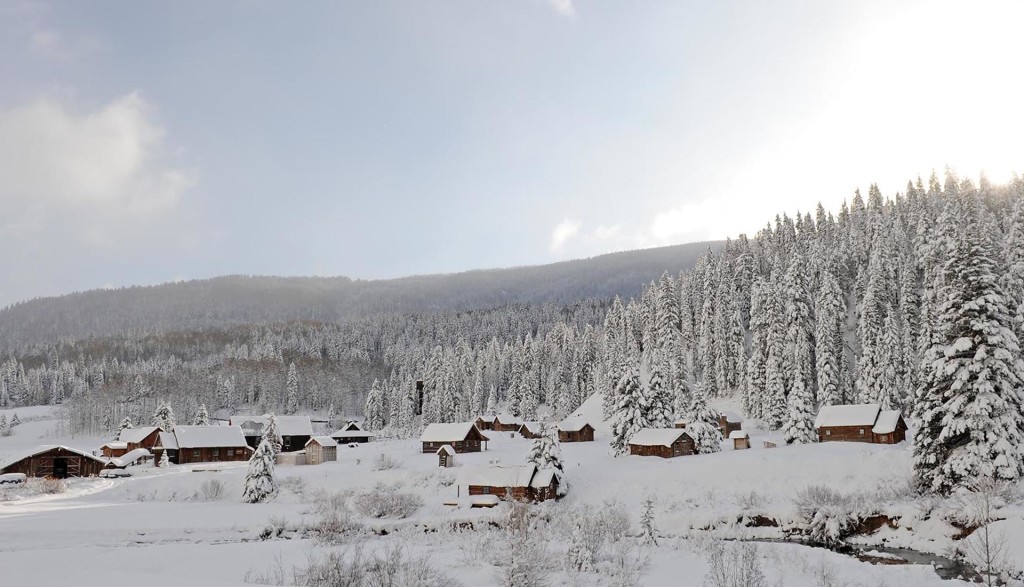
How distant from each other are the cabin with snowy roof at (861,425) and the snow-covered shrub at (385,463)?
45911 millimetres

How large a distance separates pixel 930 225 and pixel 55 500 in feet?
382

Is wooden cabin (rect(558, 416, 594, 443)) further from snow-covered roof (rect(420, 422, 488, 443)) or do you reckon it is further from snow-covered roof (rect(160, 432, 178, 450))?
snow-covered roof (rect(160, 432, 178, 450))

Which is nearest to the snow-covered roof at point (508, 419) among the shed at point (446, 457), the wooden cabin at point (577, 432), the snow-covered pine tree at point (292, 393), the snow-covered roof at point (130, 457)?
the wooden cabin at point (577, 432)

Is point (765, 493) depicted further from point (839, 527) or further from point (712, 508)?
point (839, 527)

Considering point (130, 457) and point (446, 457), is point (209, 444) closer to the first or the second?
point (130, 457)

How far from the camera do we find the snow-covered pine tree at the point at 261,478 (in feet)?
178

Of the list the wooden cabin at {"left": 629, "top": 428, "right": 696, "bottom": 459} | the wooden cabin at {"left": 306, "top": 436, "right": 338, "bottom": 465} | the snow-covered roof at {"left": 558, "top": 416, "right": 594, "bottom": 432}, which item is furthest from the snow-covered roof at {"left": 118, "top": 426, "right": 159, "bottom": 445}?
the wooden cabin at {"left": 629, "top": 428, "right": 696, "bottom": 459}

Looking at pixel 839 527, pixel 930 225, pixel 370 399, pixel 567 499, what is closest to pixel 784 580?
pixel 839 527

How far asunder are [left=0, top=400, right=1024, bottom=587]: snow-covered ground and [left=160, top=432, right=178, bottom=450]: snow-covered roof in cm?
741

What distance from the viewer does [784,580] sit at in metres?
26.2

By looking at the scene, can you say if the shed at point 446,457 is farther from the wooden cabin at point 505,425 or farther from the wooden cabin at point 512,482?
the wooden cabin at point 505,425

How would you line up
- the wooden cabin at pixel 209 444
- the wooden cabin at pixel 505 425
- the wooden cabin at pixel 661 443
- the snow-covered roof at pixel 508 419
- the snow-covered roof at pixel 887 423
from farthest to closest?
the snow-covered roof at pixel 508 419 → the wooden cabin at pixel 505 425 → the wooden cabin at pixel 209 444 → the wooden cabin at pixel 661 443 → the snow-covered roof at pixel 887 423

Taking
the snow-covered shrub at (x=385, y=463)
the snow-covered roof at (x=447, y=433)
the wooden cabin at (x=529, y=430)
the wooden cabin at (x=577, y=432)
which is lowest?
the wooden cabin at (x=529, y=430)

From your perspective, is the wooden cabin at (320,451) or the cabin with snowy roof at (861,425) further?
the wooden cabin at (320,451)
